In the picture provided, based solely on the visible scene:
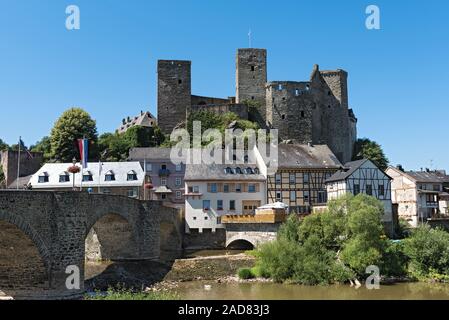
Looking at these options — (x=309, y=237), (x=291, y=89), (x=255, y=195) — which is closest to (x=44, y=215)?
(x=309, y=237)

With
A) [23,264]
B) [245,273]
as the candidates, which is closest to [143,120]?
[245,273]

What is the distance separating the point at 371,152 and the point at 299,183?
1052 inches

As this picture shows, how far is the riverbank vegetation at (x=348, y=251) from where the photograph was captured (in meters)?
34.4

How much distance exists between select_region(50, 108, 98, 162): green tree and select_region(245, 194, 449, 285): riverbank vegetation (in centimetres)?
3651

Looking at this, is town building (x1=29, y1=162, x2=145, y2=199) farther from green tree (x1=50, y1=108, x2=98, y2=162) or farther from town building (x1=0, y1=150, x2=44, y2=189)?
town building (x1=0, y1=150, x2=44, y2=189)

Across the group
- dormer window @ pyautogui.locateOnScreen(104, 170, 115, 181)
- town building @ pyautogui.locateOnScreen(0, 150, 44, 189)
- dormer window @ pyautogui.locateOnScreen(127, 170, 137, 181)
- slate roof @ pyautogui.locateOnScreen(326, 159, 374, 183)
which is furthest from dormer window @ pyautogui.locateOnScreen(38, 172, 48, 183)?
slate roof @ pyautogui.locateOnScreen(326, 159, 374, 183)

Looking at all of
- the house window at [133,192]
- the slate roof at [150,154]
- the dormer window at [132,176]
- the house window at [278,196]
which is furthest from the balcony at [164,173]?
the house window at [278,196]

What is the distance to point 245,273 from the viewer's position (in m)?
36.6

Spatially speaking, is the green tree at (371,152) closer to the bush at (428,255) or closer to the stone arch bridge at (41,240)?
the bush at (428,255)

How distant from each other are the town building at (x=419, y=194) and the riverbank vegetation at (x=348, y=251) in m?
22.8

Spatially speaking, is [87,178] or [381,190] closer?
[381,190]

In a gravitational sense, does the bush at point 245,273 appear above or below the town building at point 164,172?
below

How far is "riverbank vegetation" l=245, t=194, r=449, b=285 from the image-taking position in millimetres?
34438

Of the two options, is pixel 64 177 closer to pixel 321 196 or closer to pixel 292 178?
pixel 292 178
